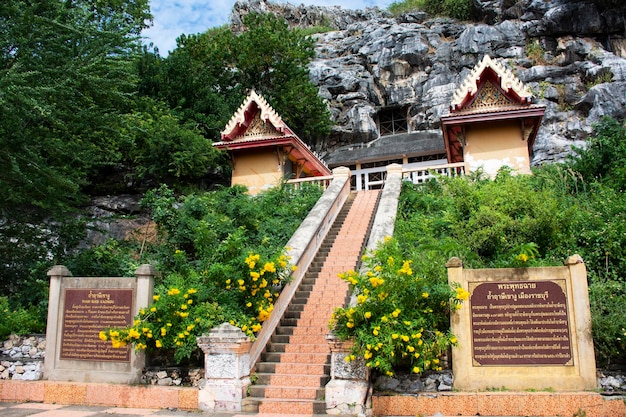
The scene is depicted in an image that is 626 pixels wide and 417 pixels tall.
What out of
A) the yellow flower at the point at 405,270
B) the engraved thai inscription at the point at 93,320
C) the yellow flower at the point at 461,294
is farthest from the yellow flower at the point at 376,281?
the engraved thai inscription at the point at 93,320

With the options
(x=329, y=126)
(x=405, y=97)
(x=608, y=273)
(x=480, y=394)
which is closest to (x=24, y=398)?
(x=480, y=394)

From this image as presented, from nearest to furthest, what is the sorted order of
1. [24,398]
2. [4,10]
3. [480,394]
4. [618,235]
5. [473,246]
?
[480,394] → [24,398] → [618,235] → [473,246] → [4,10]

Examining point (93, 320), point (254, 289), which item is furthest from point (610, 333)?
point (93, 320)

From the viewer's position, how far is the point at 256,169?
806 inches

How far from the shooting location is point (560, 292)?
272 inches

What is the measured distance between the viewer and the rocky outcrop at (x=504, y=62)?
90.8ft

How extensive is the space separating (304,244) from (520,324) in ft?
15.9

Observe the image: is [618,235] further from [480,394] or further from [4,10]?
[4,10]

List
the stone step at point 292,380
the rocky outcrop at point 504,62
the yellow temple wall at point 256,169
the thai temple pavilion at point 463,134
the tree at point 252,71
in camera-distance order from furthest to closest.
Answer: the rocky outcrop at point 504,62 → the tree at point 252,71 → the yellow temple wall at point 256,169 → the thai temple pavilion at point 463,134 → the stone step at point 292,380

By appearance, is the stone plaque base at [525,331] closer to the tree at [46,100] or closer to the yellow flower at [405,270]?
the yellow flower at [405,270]

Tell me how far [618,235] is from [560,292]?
282cm

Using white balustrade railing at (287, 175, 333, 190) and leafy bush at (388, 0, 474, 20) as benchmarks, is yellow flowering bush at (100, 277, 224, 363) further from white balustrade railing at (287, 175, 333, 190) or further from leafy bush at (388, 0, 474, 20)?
leafy bush at (388, 0, 474, 20)

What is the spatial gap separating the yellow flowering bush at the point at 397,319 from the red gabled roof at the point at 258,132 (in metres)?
13.3

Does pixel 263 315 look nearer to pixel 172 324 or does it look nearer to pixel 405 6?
pixel 172 324
